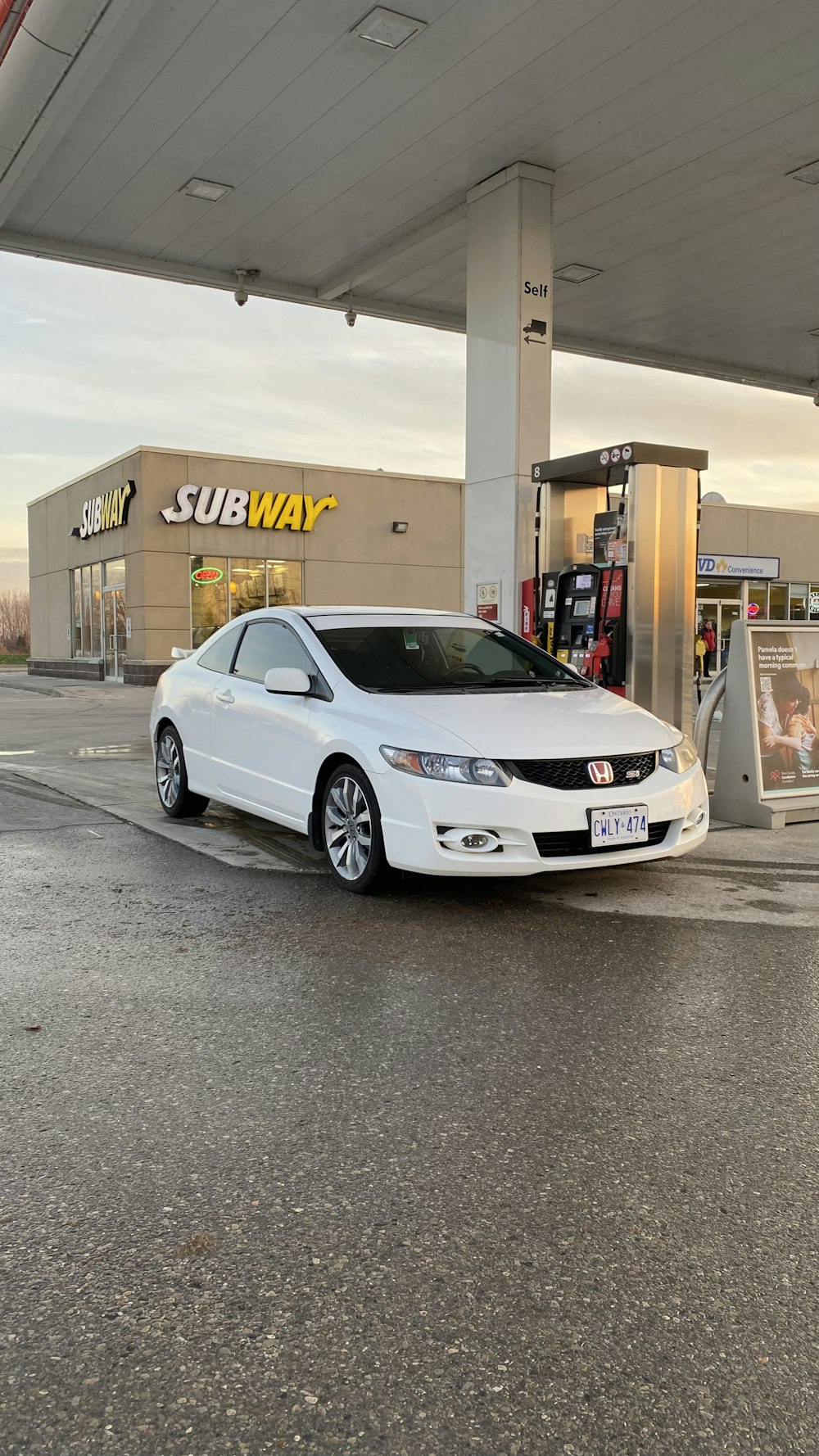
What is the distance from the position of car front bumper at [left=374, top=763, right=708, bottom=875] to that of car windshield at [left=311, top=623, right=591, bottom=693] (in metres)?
1.02

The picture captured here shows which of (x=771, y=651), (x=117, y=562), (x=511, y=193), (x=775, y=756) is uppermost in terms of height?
(x=511, y=193)

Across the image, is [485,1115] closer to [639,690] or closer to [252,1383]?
[252,1383]

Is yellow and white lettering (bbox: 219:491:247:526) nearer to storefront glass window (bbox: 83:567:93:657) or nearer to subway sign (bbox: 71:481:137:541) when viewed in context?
subway sign (bbox: 71:481:137:541)

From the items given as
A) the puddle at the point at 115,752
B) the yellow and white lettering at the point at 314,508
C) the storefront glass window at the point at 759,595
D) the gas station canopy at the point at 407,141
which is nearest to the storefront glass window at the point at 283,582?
the yellow and white lettering at the point at 314,508

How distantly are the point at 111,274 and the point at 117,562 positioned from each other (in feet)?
47.7

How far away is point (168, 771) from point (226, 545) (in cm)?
2069

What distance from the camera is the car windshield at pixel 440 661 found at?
21.6ft

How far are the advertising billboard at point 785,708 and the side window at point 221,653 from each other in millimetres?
3644

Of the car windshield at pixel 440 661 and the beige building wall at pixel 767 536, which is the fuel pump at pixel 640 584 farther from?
the beige building wall at pixel 767 536

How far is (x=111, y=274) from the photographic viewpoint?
15.5 metres

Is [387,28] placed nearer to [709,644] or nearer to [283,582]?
[283,582]

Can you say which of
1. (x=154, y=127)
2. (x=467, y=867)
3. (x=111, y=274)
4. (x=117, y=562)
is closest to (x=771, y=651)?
(x=467, y=867)

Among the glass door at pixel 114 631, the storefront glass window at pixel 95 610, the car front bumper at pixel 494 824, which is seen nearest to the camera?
the car front bumper at pixel 494 824

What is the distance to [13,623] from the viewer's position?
81562 millimetres
